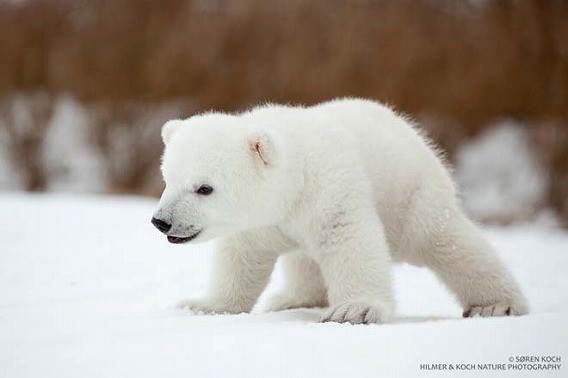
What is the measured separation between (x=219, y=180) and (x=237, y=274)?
73cm

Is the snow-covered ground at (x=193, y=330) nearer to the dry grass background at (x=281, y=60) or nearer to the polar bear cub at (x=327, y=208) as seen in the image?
the polar bear cub at (x=327, y=208)

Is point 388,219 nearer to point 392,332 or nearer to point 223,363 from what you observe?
point 392,332

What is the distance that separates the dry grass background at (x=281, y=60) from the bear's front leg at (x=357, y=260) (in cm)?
966

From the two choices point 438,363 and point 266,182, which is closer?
point 438,363

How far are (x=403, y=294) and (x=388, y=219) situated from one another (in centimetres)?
139

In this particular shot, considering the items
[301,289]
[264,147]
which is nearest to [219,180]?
[264,147]

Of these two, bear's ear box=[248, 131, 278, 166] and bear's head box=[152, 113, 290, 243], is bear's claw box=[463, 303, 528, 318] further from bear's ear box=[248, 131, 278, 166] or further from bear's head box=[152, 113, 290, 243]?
bear's ear box=[248, 131, 278, 166]

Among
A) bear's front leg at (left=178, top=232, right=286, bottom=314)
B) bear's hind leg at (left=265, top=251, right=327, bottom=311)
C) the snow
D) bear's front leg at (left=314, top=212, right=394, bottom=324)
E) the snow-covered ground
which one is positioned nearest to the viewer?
the snow-covered ground

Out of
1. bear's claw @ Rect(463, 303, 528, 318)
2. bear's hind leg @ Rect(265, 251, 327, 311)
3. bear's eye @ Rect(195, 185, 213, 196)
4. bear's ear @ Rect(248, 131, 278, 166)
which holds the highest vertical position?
bear's ear @ Rect(248, 131, 278, 166)

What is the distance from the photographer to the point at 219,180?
407cm

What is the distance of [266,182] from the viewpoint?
4.19 m

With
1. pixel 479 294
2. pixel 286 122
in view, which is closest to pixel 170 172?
pixel 286 122

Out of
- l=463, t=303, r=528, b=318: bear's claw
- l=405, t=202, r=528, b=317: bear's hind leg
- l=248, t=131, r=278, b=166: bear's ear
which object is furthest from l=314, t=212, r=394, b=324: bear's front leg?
l=463, t=303, r=528, b=318: bear's claw

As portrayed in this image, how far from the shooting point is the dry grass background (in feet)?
44.7
